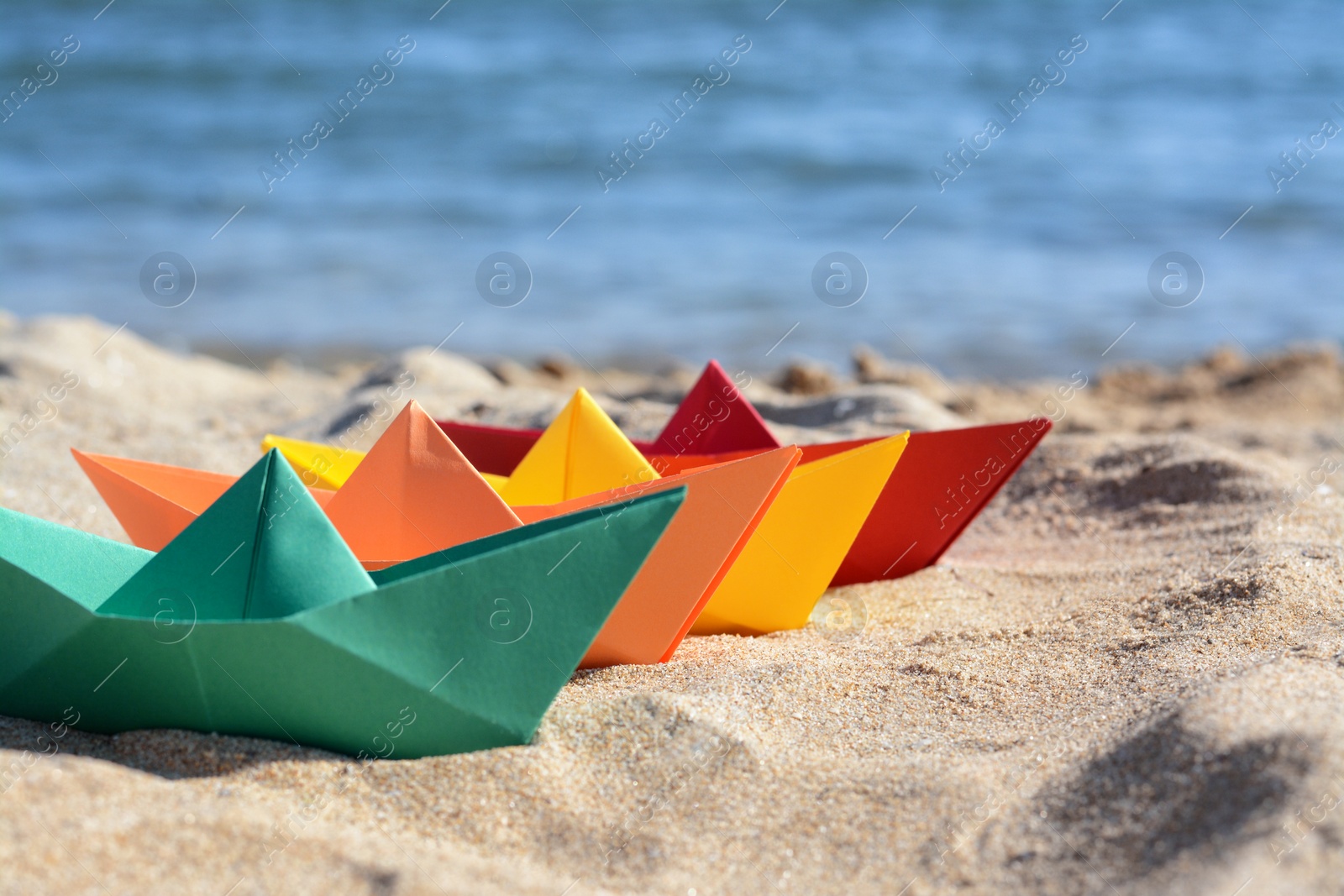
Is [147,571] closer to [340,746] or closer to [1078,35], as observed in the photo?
[340,746]

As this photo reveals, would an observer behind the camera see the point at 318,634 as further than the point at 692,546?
No

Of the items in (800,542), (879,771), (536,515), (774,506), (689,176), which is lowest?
(879,771)

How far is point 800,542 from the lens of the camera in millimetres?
2438

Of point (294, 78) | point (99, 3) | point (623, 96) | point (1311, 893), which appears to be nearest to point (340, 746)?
point (1311, 893)

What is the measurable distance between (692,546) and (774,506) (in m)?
0.36

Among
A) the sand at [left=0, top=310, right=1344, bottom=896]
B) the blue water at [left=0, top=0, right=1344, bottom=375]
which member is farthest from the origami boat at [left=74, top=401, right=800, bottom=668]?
the blue water at [left=0, top=0, right=1344, bottom=375]

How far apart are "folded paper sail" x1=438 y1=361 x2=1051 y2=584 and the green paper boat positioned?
0.96 m

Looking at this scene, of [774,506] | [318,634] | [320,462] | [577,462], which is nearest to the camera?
[318,634]

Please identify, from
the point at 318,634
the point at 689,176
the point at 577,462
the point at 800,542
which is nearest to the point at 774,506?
the point at 800,542

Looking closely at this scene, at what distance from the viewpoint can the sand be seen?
1.41 m

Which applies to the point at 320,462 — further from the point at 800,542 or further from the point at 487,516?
the point at 800,542

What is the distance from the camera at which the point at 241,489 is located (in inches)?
72.5

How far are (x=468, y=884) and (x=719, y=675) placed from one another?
799 mm

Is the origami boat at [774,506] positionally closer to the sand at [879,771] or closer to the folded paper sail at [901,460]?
the sand at [879,771]
